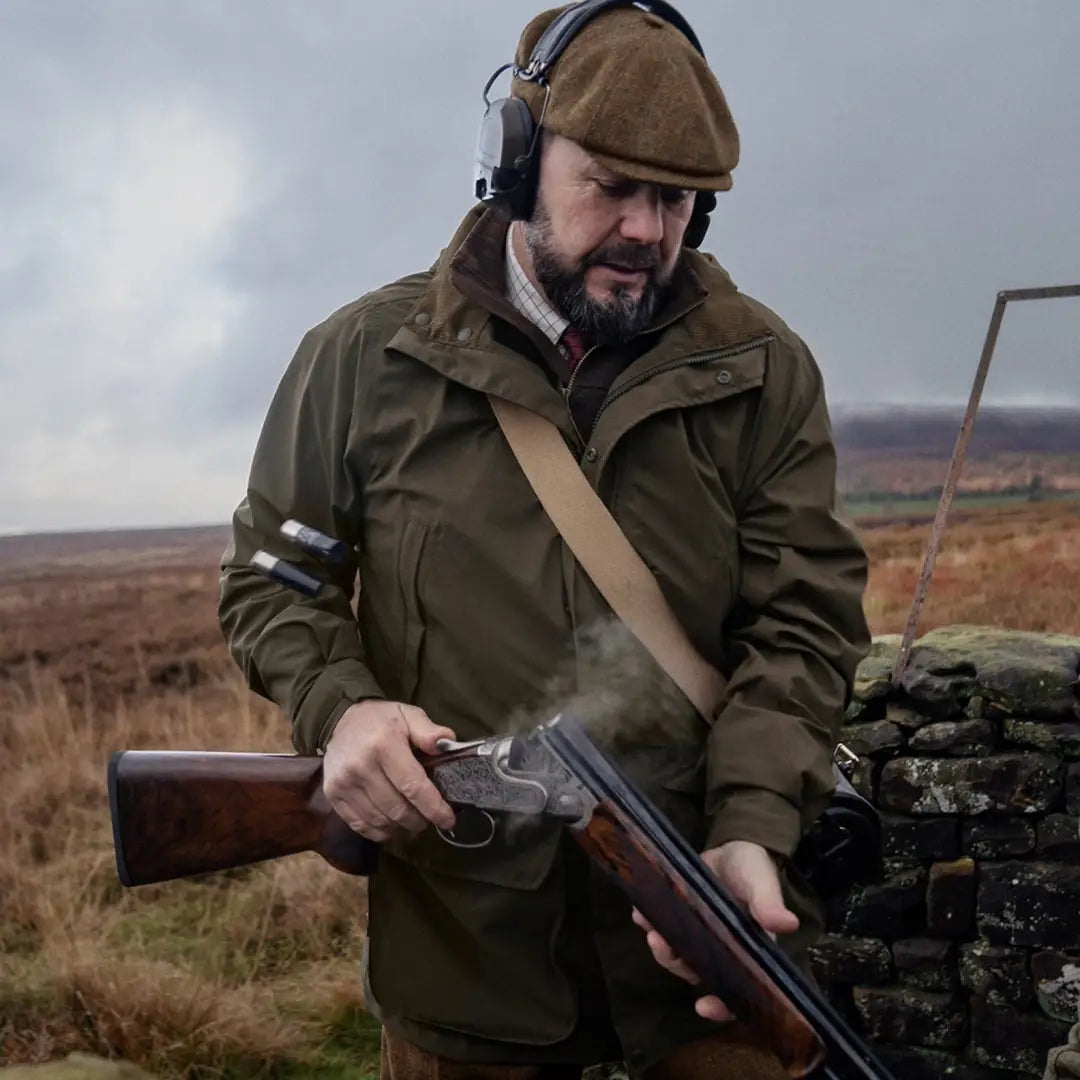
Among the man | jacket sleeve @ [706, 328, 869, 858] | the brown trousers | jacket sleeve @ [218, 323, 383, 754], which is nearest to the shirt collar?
the man

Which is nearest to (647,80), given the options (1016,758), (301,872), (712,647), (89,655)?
(712,647)

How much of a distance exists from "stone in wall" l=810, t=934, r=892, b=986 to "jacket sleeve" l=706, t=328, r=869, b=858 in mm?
2007

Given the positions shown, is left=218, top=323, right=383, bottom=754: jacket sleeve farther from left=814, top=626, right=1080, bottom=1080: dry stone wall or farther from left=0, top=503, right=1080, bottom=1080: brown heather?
left=814, top=626, right=1080, bottom=1080: dry stone wall

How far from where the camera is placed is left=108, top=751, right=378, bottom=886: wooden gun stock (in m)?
2.55

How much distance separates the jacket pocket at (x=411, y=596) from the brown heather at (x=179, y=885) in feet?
7.81

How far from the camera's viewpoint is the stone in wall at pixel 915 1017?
4.29 metres

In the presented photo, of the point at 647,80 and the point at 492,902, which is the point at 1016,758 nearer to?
the point at 492,902

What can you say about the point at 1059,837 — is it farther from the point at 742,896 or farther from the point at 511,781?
the point at 511,781

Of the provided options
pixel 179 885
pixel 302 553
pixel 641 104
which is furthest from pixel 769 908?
pixel 179 885

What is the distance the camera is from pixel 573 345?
2697mm

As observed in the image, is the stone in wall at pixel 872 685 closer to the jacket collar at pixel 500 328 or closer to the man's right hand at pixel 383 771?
the jacket collar at pixel 500 328

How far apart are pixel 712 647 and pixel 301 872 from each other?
3339mm

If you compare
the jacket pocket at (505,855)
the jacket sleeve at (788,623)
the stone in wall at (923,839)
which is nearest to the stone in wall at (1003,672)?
the stone in wall at (923,839)

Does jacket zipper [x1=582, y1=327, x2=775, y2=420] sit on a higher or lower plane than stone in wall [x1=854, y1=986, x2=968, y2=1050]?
higher
